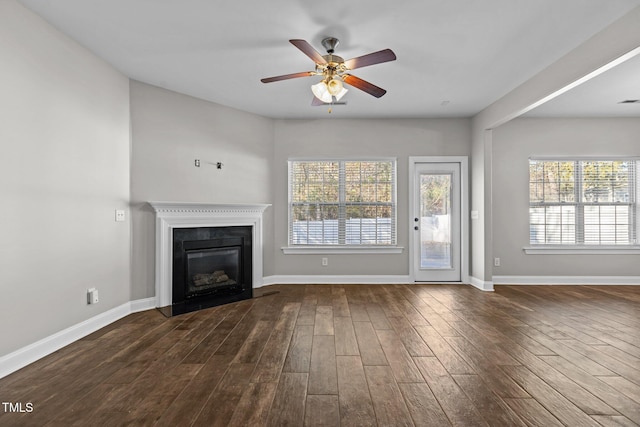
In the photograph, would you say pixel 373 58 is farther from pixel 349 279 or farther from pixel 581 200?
pixel 581 200

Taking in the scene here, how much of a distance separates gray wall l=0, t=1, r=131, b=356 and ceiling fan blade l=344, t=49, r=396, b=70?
96.0 inches

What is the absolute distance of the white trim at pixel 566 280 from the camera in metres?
5.14

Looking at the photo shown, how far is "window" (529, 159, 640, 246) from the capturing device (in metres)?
5.22

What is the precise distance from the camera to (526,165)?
524cm

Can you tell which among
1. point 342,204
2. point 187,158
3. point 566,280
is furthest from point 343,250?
point 566,280

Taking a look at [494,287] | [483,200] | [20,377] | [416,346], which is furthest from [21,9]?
[494,287]

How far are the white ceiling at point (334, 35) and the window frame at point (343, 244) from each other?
50.9 inches

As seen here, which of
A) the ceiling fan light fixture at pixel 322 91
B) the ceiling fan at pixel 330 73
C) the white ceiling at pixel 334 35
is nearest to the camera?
the white ceiling at pixel 334 35

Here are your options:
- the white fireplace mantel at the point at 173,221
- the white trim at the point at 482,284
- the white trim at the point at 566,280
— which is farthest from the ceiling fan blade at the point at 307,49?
the white trim at the point at 566,280

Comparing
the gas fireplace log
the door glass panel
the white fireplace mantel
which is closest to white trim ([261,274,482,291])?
the door glass panel

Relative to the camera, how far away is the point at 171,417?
1.80 metres

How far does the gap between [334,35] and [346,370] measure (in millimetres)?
2676

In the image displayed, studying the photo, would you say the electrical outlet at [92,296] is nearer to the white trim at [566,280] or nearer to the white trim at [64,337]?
the white trim at [64,337]

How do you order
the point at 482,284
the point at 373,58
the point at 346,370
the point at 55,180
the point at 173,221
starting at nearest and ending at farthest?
1. the point at 346,370
2. the point at 373,58
3. the point at 55,180
4. the point at 173,221
5. the point at 482,284
